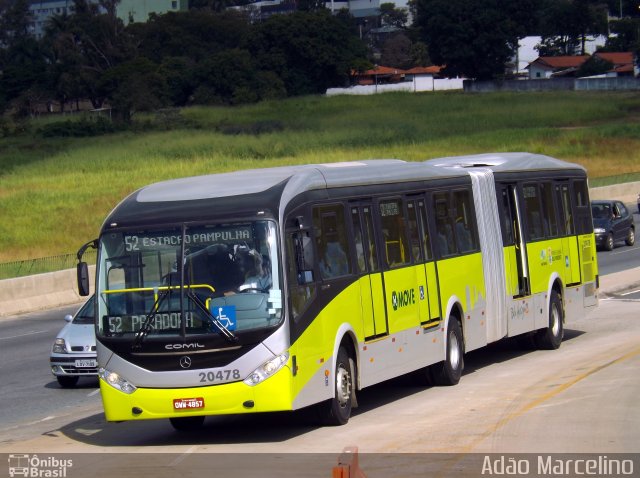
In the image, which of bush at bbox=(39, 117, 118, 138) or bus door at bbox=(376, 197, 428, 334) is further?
bush at bbox=(39, 117, 118, 138)

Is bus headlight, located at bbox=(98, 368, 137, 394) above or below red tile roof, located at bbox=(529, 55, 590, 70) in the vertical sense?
below

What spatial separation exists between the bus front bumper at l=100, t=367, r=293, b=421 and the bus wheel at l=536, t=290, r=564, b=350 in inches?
341

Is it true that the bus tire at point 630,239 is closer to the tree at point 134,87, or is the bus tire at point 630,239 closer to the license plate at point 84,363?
the license plate at point 84,363

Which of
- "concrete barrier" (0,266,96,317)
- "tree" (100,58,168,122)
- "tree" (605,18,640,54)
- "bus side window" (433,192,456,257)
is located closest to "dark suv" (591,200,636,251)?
"concrete barrier" (0,266,96,317)

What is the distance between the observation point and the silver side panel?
17156 millimetres

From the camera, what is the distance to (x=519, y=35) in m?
137

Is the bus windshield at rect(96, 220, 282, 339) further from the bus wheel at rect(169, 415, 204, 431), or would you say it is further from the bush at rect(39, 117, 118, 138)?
the bush at rect(39, 117, 118, 138)

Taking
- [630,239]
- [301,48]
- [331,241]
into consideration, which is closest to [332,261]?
[331,241]

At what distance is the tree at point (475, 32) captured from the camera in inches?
Result: 5123

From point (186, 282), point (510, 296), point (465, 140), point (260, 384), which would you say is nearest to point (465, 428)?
point (260, 384)

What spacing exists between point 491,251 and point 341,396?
555 centimetres

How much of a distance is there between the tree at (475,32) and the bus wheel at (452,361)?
11708 centimetres

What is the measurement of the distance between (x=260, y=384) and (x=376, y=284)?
2.83 m

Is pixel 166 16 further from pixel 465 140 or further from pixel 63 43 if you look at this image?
pixel 465 140
